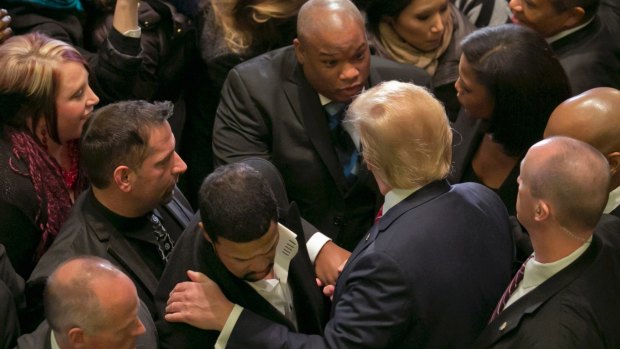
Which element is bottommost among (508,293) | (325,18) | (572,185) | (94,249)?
(94,249)

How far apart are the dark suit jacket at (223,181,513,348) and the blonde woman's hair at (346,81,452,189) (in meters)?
0.05

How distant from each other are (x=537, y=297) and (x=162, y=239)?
1239 millimetres

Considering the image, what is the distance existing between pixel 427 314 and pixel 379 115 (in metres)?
0.54

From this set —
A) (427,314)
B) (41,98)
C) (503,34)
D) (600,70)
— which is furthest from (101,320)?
(600,70)

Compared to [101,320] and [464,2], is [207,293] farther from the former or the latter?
[464,2]

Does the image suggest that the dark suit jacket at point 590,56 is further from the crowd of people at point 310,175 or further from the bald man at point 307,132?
the bald man at point 307,132

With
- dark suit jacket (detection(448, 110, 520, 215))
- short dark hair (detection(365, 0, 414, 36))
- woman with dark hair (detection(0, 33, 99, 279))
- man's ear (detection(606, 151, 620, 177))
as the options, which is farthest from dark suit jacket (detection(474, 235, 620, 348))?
woman with dark hair (detection(0, 33, 99, 279))

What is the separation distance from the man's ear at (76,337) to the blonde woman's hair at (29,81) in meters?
1.00

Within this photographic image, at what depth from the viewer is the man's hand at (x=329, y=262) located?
3139 millimetres

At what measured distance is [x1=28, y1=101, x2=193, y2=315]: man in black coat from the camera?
9.96 ft

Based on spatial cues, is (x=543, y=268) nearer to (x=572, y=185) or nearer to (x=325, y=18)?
(x=572, y=185)

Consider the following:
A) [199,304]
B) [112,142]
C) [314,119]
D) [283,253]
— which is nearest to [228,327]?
[199,304]

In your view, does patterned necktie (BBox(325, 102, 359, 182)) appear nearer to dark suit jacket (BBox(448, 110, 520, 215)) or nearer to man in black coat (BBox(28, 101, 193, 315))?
dark suit jacket (BBox(448, 110, 520, 215))

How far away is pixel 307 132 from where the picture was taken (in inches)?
135
